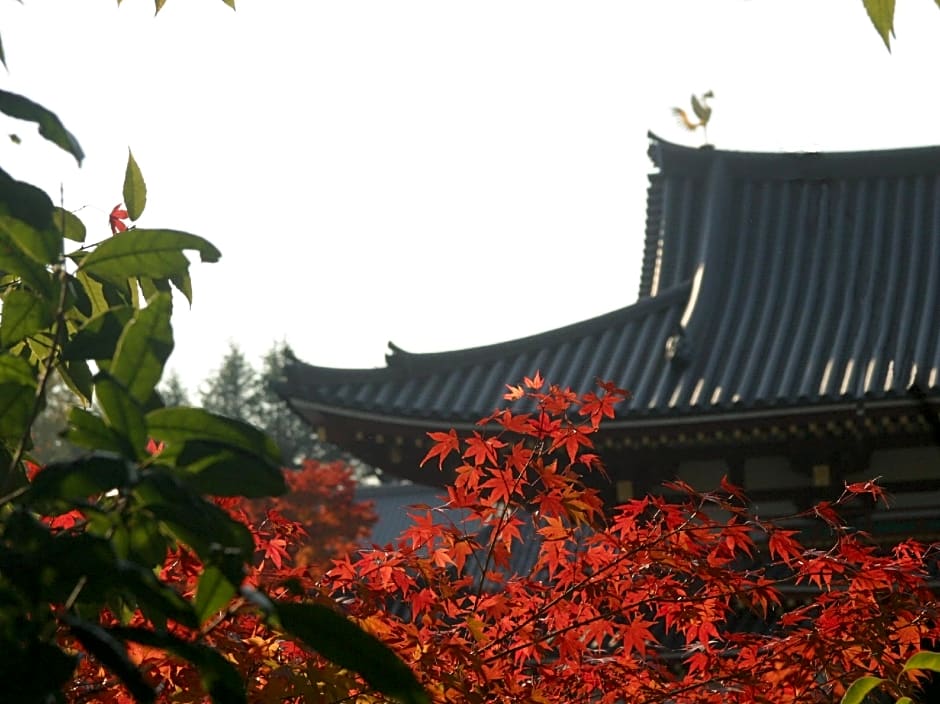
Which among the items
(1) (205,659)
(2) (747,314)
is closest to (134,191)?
(1) (205,659)

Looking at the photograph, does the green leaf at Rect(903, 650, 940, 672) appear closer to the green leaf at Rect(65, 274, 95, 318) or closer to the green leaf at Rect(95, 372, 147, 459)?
the green leaf at Rect(65, 274, 95, 318)

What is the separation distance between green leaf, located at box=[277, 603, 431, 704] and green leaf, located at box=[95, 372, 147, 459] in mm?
240

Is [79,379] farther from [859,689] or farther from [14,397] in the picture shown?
[859,689]

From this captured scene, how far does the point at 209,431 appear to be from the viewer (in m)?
1.37

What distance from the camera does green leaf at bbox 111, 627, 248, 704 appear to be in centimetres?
124

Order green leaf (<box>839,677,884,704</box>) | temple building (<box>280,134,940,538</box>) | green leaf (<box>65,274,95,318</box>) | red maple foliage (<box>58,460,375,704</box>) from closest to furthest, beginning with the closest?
green leaf (<box>65,274,95,318</box>)
red maple foliage (<box>58,460,375,704</box>)
green leaf (<box>839,677,884,704</box>)
temple building (<box>280,134,940,538</box>)

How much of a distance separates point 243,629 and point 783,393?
5715mm

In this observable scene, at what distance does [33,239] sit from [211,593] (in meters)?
0.47

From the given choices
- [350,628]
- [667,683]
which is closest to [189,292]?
[350,628]

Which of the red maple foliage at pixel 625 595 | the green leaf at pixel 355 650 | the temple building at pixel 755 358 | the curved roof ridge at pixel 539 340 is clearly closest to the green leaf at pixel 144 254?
the green leaf at pixel 355 650

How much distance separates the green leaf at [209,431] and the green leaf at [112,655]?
23cm

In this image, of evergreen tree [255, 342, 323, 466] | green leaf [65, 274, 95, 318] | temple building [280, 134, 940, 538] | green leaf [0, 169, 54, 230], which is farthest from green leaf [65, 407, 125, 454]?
evergreen tree [255, 342, 323, 466]

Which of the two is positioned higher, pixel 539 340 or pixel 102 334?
pixel 539 340

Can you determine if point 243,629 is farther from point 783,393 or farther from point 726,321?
point 726,321
